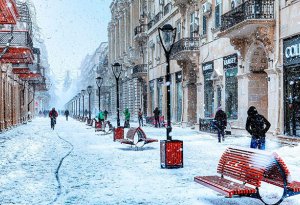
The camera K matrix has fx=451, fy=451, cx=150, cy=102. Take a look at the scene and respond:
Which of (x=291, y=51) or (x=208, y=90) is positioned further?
(x=208, y=90)

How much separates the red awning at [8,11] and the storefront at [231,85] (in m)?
10.7

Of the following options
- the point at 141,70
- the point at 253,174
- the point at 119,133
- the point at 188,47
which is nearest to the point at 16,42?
the point at 119,133

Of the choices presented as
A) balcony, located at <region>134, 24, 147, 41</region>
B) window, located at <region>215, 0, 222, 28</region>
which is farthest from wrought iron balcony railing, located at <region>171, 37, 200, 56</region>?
balcony, located at <region>134, 24, 147, 41</region>

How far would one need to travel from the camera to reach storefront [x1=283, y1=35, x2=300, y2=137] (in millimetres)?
16969

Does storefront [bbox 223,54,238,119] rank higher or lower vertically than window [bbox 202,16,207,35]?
lower

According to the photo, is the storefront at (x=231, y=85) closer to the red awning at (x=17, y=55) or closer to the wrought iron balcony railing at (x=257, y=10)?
the wrought iron balcony railing at (x=257, y=10)

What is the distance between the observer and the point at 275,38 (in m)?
18.6

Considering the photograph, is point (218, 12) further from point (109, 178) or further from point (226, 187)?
point (226, 187)

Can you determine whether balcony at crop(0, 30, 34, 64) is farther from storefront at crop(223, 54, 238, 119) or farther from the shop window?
the shop window

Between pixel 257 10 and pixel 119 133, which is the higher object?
pixel 257 10

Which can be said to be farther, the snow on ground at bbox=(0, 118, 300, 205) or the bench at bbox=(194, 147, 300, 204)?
the snow on ground at bbox=(0, 118, 300, 205)

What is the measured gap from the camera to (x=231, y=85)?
23703 millimetres

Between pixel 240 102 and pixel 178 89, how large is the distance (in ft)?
41.1

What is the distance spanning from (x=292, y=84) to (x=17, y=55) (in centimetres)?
1798
